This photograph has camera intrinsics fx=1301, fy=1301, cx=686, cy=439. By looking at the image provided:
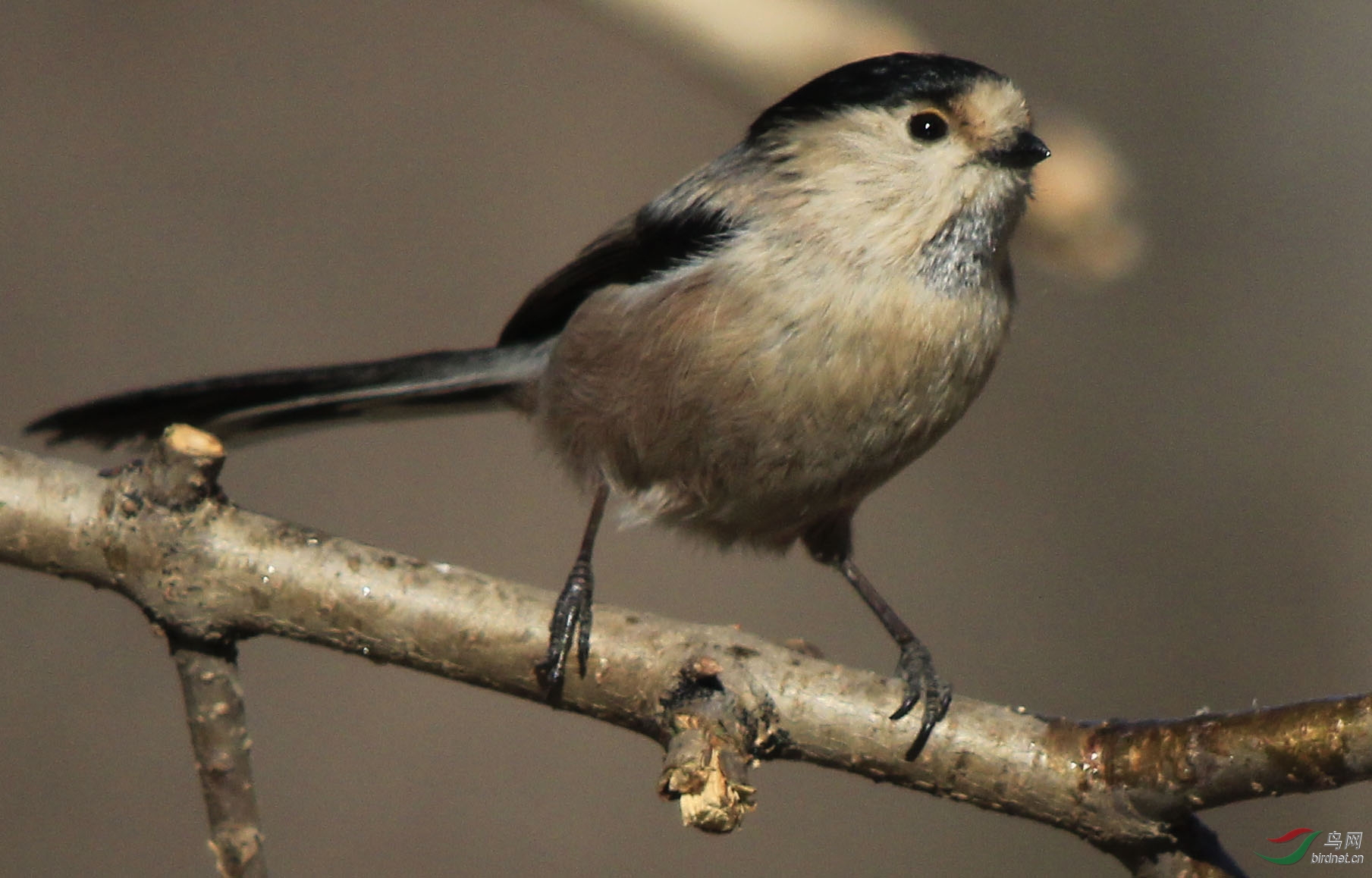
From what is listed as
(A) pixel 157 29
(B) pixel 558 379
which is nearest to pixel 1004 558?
(B) pixel 558 379

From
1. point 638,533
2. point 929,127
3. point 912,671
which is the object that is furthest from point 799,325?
point 638,533

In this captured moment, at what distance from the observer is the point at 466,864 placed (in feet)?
9.56

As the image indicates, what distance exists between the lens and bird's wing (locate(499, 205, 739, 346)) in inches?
78.8

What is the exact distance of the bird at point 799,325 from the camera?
1815 mm

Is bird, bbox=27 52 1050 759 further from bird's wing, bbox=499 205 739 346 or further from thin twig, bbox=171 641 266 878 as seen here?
thin twig, bbox=171 641 266 878

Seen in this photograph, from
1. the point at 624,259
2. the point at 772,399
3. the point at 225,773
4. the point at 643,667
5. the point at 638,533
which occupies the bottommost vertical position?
the point at 225,773

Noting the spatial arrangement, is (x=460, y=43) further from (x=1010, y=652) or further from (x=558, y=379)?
(x=1010, y=652)

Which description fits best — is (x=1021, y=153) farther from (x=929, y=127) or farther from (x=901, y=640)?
(x=901, y=640)

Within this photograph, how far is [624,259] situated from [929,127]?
54 cm

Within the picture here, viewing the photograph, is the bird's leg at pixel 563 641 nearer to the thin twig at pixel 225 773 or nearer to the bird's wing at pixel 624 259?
the thin twig at pixel 225 773

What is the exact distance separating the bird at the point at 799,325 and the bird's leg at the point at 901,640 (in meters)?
0.01

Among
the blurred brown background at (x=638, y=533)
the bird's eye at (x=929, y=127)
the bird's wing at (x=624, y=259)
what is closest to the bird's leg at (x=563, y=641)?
the bird's wing at (x=624, y=259)

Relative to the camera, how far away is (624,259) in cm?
214

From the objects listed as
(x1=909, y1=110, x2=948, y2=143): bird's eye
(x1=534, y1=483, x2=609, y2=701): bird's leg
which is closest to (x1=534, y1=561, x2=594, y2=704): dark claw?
(x1=534, y1=483, x2=609, y2=701): bird's leg
